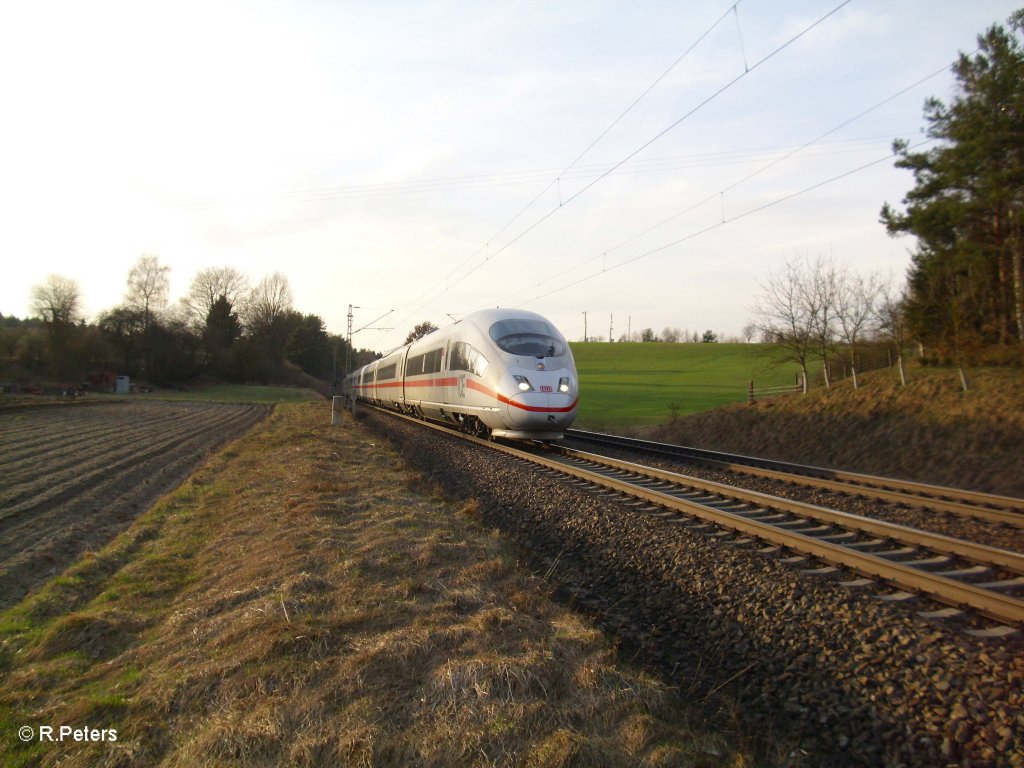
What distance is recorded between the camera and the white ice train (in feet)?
48.3

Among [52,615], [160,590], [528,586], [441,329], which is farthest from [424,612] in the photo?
[441,329]

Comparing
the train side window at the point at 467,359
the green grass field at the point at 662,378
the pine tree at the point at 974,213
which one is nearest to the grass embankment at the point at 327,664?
the train side window at the point at 467,359

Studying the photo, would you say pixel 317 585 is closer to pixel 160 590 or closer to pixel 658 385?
pixel 160 590

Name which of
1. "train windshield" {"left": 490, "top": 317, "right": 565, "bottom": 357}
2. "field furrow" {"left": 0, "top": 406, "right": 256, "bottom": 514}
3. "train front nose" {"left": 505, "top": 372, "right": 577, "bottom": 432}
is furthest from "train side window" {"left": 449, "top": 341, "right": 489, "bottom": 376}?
"field furrow" {"left": 0, "top": 406, "right": 256, "bottom": 514}

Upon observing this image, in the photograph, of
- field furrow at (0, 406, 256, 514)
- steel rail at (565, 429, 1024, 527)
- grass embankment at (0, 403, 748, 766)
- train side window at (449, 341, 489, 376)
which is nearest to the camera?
grass embankment at (0, 403, 748, 766)

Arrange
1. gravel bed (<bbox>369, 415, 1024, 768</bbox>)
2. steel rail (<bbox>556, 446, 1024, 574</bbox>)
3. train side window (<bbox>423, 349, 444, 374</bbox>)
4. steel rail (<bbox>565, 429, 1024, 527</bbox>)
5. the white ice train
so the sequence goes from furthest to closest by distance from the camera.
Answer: train side window (<bbox>423, 349, 444, 374</bbox>) → the white ice train → steel rail (<bbox>565, 429, 1024, 527</bbox>) → steel rail (<bbox>556, 446, 1024, 574</bbox>) → gravel bed (<bbox>369, 415, 1024, 768</bbox>)

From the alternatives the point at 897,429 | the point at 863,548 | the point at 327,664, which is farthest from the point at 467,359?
the point at 327,664

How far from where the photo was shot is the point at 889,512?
28.7ft

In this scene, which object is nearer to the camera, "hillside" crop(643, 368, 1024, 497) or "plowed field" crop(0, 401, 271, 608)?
"plowed field" crop(0, 401, 271, 608)

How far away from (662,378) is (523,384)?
4631 cm

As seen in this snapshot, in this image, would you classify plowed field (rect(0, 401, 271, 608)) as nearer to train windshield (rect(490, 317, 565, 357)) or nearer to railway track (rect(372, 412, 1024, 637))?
railway track (rect(372, 412, 1024, 637))

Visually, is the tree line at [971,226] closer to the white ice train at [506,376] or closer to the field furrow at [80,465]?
the white ice train at [506,376]

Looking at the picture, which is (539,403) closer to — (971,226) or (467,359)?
(467,359)

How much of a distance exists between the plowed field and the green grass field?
1714cm
